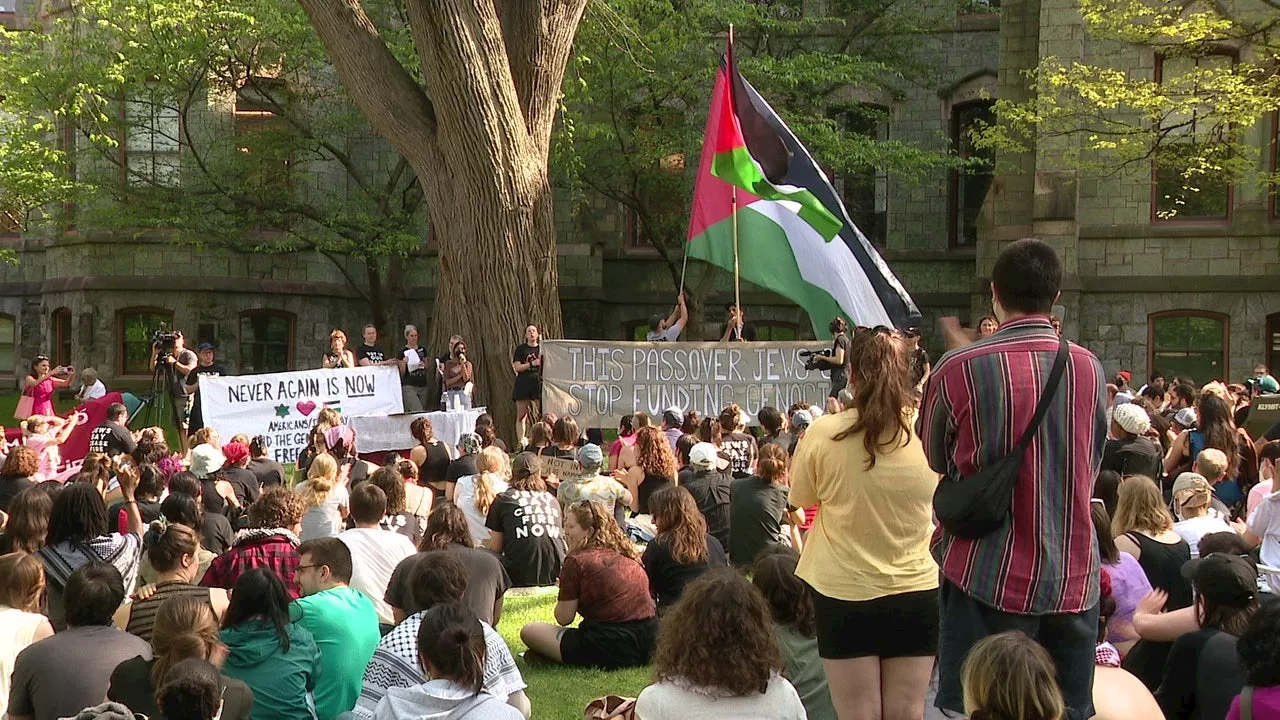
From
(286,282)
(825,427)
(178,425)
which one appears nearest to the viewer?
(825,427)

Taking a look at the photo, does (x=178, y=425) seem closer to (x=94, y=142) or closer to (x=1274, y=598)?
(x=94, y=142)

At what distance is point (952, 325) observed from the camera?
443 centimetres

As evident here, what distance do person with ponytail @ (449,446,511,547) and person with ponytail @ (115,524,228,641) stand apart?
11.3ft

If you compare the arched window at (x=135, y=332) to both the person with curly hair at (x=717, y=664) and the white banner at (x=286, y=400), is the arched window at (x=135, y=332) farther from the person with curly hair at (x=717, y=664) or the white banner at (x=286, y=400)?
the person with curly hair at (x=717, y=664)

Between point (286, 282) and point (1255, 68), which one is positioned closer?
point (1255, 68)

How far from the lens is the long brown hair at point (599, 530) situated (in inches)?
300

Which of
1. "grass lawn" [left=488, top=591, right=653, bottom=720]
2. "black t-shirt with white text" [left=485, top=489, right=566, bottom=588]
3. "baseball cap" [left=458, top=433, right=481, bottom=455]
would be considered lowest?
"grass lawn" [left=488, top=591, right=653, bottom=720]

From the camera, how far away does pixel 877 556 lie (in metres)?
4.62

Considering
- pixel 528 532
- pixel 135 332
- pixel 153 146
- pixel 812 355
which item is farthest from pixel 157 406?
pixel 528 532

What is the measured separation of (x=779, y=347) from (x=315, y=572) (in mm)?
10444

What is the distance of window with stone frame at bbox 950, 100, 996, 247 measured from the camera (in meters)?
27.0

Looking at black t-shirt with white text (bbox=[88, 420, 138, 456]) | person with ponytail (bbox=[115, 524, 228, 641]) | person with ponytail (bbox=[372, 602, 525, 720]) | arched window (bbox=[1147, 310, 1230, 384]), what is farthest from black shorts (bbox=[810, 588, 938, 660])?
arched window (bbox=[1147, 310, 1230, 384])

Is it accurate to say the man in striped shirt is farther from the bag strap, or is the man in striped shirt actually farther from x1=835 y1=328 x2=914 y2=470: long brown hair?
x1=835 y1=328 x2=914 y2=470: long brown hair

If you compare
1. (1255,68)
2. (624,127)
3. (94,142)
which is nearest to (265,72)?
(94,142)
